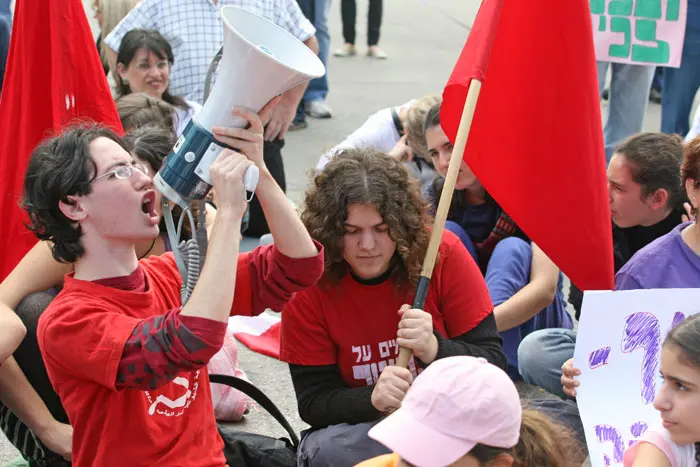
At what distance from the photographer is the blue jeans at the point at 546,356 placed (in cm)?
360

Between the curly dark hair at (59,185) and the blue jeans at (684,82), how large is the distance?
5281mm

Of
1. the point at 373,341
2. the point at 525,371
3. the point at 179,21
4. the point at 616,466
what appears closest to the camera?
the point at 616,466

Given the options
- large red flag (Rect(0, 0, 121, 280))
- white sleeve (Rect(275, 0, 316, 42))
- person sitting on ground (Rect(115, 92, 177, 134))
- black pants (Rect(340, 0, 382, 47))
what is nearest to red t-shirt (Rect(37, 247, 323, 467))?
large red flag (Rect(0, 0, 121, 280))

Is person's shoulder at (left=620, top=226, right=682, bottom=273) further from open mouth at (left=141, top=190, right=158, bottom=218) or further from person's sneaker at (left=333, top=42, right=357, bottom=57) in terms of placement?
person's sneaker at (left=333, top=42, right=357, bottom=57)

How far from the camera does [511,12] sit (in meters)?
3.29

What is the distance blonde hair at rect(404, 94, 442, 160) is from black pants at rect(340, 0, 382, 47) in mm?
6362

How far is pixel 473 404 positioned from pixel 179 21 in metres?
4.37

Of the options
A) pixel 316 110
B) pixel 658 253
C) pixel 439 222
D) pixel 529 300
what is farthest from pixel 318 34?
pixel 439 222

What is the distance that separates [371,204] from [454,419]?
111cm

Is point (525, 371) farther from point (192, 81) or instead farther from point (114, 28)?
point (114, 28)

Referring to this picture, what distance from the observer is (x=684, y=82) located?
284 inches

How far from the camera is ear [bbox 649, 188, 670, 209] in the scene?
146 inches

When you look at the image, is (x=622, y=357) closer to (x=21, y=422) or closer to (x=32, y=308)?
(x=32, y=308)

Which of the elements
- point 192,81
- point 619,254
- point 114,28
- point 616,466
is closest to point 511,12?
point 619,254
